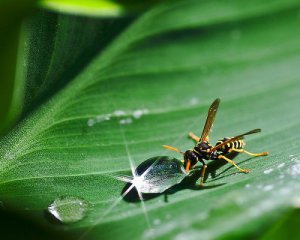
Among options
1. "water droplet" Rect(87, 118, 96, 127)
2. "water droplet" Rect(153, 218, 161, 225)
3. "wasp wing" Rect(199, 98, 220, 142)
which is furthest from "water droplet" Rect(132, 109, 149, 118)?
"water droplet" Rect(153, 218, 161, 225)

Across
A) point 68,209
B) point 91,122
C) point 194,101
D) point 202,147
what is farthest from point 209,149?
point 68,209

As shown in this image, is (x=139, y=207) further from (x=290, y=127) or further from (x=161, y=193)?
(x=290, y=127)

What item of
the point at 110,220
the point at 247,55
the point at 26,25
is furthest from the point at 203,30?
the point at 110,220

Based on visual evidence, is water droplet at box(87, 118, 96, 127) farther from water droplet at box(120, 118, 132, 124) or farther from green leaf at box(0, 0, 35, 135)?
green leaf at box(0, 0, 35, 135)

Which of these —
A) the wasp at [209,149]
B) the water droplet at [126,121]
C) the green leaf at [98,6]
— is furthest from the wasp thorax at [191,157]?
the green leaf at [98,6]

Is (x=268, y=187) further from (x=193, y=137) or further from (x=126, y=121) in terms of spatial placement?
(x=126, y=121)
